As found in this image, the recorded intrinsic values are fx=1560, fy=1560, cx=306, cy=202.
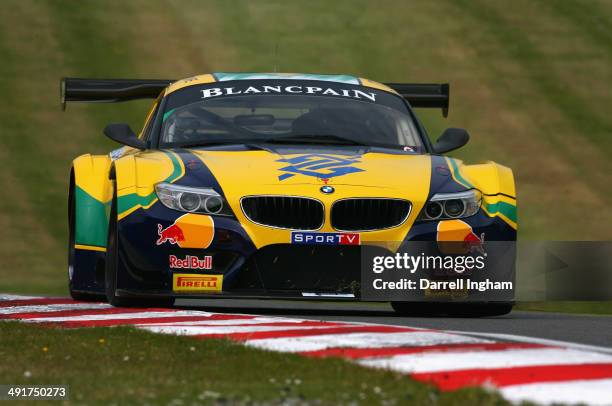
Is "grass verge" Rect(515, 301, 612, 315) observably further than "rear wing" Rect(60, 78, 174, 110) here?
Yes

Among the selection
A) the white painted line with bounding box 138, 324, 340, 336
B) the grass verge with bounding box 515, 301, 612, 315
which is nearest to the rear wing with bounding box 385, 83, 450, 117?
the grass verge with bounding box 515, 301, 612, 315

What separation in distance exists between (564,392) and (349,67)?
21.8 meters

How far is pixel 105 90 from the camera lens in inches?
506

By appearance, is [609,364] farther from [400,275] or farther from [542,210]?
[542,210]

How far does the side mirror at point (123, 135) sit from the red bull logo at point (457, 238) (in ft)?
7.24

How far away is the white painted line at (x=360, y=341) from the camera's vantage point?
6627mm

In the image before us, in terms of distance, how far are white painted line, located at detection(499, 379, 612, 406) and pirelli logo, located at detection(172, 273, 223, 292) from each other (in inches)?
141

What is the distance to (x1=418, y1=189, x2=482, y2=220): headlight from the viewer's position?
29.1ft

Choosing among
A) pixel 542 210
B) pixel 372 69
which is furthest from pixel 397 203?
pixel 372 69

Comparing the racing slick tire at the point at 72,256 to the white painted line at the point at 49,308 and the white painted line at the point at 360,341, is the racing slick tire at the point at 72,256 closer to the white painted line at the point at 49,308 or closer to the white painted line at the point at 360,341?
the white painted line at the point at 49,308

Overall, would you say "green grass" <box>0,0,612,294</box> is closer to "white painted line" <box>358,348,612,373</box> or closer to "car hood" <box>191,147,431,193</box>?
"car hood" <box>191,147,431,193</box>

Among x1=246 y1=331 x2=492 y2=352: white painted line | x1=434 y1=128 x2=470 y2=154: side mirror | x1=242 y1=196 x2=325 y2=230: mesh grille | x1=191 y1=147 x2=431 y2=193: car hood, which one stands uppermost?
x1=434 y1=128 x2=470 y2=154: side mirror

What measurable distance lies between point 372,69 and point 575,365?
21037 mm

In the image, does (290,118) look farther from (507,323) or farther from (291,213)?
(507,323)
